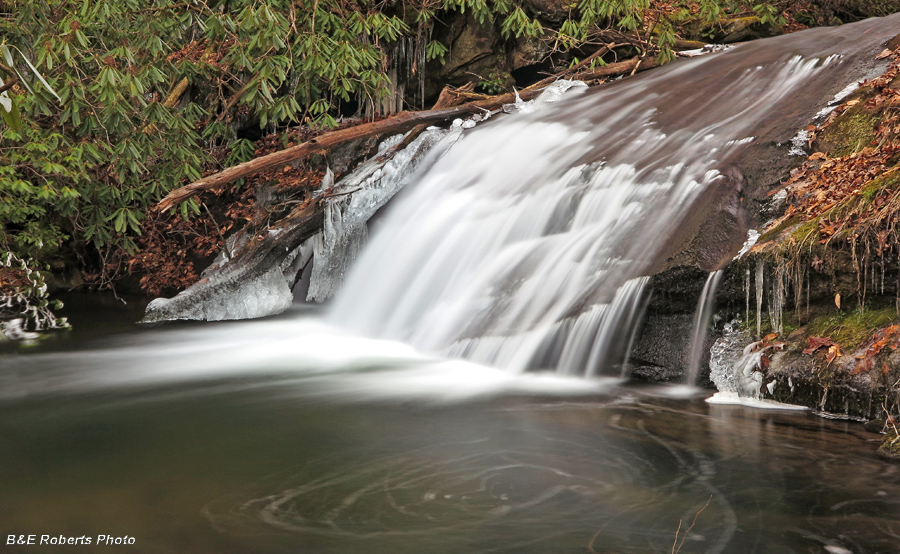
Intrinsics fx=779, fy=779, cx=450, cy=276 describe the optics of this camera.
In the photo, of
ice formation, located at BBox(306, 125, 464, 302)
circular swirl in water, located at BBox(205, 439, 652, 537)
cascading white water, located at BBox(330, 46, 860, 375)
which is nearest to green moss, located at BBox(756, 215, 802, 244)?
cascading white water, located at BBox(330, 46, 860, 375)

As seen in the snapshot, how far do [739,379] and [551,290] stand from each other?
149cm

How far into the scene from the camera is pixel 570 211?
20.8 feet

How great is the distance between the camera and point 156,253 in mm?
9391

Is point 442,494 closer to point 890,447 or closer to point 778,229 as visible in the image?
point 890,447

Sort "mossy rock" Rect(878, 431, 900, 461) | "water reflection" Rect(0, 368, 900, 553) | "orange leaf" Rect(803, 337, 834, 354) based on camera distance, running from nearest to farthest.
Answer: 1. "water reflection" Rect(0, 368, 900, 553)
2. "mossy rock" Rect(878, 431, 900, 461)
3. "orange leaf" Rect(803, 337, 834, 354)

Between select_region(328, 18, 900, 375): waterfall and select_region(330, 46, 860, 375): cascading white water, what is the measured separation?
0.01 metres

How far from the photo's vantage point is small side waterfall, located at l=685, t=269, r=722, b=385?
4.91 metres

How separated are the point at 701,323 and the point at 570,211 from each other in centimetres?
174

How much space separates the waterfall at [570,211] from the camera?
5391 mm

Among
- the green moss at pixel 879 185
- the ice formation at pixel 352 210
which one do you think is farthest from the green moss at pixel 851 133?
the ice formation at pixel 352 210

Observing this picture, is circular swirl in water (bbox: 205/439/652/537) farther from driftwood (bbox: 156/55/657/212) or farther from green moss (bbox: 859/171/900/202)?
driftwood (bbox: 156/55/657/212)

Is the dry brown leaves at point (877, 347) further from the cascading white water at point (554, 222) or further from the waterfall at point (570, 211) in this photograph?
the cascading white water at point (554, 222)

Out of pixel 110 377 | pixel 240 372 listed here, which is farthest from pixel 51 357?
pixel 240 372

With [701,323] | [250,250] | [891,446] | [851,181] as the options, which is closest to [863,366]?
[891,446]
